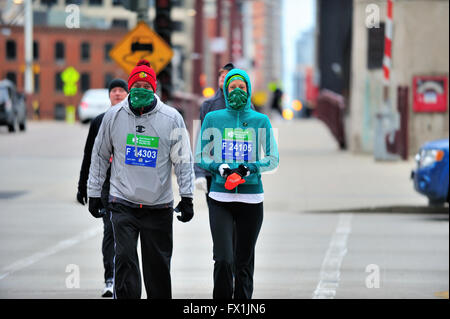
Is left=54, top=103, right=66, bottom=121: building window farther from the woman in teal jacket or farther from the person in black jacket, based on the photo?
the woman in teal jacket

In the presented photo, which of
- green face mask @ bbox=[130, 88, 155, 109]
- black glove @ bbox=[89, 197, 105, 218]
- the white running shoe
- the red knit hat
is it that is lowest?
the white running shoe

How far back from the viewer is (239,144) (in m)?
7.88

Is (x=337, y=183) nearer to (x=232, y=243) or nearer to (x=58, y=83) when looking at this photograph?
(x=232, y=243)

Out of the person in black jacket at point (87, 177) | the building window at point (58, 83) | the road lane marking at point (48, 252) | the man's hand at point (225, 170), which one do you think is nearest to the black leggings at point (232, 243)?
the man's hand at point (225, 170)

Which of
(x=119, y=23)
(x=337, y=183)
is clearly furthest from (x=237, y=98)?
(x=119, y=23)

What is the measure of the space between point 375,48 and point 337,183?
414 inches

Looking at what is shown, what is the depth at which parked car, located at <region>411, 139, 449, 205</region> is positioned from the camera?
16.5m

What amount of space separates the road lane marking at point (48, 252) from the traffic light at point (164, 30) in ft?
18.7

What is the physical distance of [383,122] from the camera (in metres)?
29.0

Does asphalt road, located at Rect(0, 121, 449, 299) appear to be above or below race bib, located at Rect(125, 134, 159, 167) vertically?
below

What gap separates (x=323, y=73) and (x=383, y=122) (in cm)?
4167

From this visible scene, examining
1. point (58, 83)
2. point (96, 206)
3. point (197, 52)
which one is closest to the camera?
point (96, 206)

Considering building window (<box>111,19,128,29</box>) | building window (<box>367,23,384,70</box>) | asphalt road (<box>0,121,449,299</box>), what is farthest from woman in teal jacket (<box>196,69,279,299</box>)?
building window (<box>111,19,128,29</box>)
